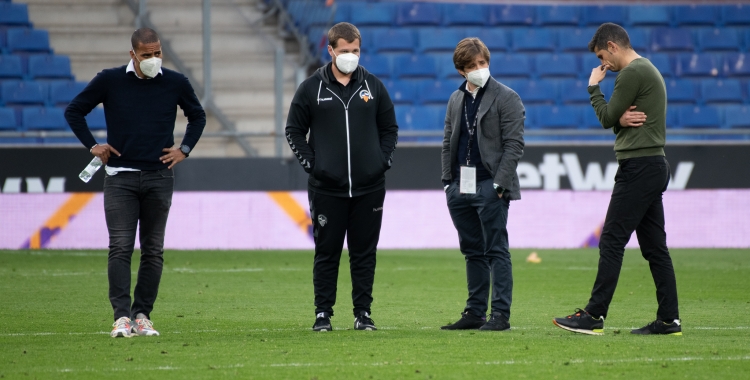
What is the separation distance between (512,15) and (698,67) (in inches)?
133

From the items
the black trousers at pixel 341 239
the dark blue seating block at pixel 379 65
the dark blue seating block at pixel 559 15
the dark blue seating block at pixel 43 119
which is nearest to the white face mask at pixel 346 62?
the black trousers at pixel 341 239

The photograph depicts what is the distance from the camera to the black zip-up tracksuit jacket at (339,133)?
234 inches

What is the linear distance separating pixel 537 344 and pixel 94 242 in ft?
28.3

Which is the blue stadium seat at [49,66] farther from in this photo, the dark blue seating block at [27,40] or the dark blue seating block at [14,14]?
the dark blue seating block at [14,14]

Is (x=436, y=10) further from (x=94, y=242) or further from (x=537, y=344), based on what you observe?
(x=537, y=344)

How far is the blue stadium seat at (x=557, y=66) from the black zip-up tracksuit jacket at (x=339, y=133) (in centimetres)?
1169

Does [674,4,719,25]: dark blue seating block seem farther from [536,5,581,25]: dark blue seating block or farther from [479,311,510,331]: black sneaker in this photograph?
[479,311,510,331]: black sneaker

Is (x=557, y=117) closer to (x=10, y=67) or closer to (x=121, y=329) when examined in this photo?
(x=10, y=67)

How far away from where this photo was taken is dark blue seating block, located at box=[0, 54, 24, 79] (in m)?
15.0

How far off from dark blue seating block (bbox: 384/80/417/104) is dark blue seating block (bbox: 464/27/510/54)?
5.50ft

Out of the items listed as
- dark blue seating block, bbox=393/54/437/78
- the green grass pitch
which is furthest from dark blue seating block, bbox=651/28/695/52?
the green grass pitch

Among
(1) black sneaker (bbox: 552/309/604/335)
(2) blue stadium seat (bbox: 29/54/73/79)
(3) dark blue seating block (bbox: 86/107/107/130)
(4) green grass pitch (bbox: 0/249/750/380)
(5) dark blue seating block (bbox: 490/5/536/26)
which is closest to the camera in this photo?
(4) green grass pitch (bbox: 0/249/750/380)

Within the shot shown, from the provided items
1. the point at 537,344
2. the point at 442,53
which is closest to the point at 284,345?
the point at 537,344

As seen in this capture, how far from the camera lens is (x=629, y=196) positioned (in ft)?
19.1
